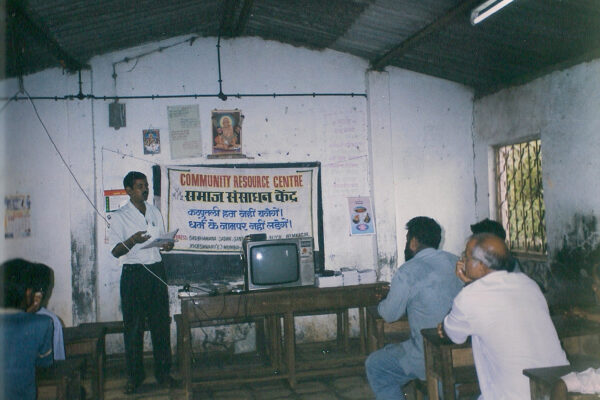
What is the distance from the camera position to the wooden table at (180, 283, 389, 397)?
4.12 metres

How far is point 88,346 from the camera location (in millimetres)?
3234

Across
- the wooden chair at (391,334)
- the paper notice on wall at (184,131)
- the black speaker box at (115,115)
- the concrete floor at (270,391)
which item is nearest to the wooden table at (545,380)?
the wooden chair at (391,334)

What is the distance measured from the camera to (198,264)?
5379mm

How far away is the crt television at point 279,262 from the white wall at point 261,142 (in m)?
1.28

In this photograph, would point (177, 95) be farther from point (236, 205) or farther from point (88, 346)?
point (88, 346)

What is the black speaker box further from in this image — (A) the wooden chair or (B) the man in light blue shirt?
(B) the man in light blue shirt

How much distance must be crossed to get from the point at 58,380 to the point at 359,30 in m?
4.09

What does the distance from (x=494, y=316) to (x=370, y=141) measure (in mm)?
3968

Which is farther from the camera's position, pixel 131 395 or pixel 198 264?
pixel 198 264

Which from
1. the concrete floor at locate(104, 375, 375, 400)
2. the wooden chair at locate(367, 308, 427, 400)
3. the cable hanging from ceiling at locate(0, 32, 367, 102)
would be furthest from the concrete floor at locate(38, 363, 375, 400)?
the cable hanging from ceiling at locate(0, 32, 367, 102)

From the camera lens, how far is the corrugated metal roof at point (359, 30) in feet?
12.4

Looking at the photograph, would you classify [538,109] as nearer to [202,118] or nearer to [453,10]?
[453,10]

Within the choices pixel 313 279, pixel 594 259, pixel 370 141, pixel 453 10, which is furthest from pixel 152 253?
pixel 594 259

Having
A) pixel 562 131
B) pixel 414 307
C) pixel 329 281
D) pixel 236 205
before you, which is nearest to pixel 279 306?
pixel 329 281
